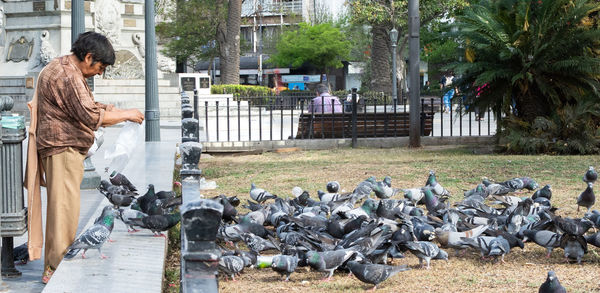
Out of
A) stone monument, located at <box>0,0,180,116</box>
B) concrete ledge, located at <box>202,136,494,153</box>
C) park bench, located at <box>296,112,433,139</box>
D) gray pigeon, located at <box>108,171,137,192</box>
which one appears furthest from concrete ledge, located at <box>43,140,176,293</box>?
stone monument, located at <box>0,0,180,116</box>

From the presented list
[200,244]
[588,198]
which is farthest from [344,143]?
[200,244]

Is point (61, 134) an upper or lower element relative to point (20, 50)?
lower

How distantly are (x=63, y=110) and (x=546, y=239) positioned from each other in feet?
11.7

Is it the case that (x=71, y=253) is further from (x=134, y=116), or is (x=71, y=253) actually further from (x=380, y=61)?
(x=380, y=61)

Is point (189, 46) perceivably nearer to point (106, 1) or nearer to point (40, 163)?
point (106, 1)

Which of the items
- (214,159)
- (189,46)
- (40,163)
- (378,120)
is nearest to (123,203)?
(40,163)

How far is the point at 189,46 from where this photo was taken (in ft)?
176

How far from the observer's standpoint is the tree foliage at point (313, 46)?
5859 centimetres

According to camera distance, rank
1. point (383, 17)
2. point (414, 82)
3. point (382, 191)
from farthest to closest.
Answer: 1. point (383, 17)
2. point (414, 82)
3. point (382, 191)

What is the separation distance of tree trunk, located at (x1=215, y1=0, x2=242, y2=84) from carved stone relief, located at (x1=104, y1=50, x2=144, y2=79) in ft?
22.9

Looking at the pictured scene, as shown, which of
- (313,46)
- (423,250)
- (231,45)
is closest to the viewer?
(423,250)

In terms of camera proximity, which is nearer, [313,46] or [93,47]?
[93,47]

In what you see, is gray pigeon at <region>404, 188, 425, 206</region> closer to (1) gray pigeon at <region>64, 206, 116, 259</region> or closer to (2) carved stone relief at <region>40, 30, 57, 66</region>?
(1) gray pigeon at <region>64, 206, 116, 259</region>

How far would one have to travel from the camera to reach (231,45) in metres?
36.7
